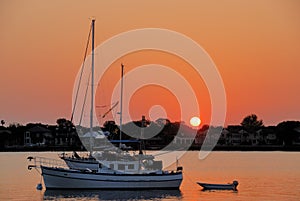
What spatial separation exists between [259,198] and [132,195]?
1002cm

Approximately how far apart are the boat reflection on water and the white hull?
41 centimetres

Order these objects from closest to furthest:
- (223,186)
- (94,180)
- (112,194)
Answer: (112,194), (94,180), (223,186)

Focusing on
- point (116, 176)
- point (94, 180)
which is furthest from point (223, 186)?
point (94, 180)

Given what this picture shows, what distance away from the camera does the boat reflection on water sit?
54312 mm

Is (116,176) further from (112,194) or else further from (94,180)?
(94,180)

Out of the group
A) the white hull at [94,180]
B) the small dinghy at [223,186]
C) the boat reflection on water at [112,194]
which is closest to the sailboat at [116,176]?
the white hull at [94,180]

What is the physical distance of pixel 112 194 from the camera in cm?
5584

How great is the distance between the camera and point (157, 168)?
191 feet

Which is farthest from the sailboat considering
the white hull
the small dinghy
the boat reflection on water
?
the small dinghy

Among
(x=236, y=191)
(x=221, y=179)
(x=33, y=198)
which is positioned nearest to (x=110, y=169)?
(x=33, y=198)

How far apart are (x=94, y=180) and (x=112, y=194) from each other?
6.34ft

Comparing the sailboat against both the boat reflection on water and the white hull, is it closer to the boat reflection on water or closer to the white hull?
the white hull

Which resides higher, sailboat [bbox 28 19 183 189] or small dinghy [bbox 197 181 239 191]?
sailboat [bbox 28 19 183 189]

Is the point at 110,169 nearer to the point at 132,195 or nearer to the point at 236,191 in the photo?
the point at 132,195
